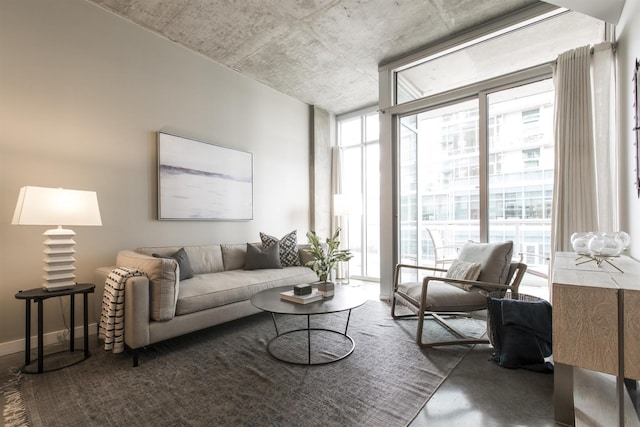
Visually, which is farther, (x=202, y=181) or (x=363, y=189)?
(x=363, y=189)

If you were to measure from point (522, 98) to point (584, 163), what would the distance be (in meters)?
1.03

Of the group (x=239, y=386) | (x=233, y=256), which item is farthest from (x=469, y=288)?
(x=233, y=256)

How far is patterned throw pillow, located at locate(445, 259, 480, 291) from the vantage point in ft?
8.34

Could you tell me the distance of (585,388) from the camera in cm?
170

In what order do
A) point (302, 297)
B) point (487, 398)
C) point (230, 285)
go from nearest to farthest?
point (487, 398), point (302, 297), point (230, 285)

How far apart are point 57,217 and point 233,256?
1787 mm

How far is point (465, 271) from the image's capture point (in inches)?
103

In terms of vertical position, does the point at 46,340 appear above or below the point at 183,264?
below

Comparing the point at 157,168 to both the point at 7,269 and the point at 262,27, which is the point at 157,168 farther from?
the point at 262,27

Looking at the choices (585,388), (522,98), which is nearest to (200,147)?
(522,98)

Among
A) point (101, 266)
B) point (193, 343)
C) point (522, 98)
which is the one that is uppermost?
point (522, 98)

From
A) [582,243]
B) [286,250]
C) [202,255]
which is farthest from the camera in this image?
[286,250]

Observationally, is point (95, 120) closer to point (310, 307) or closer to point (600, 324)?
point (310, 307)

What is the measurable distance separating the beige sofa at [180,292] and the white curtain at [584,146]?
2628 millimetres
